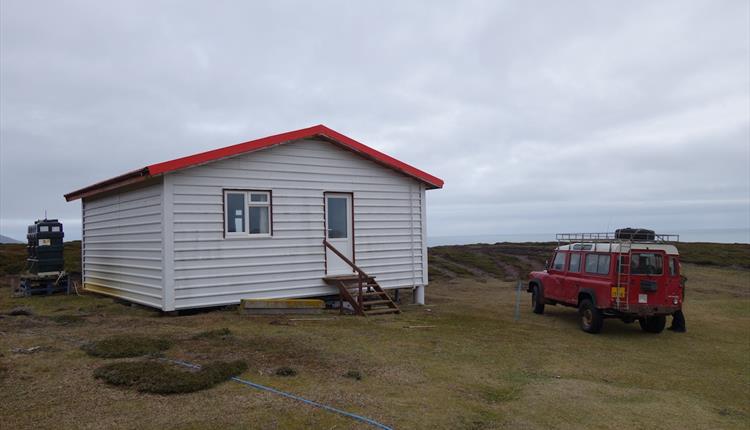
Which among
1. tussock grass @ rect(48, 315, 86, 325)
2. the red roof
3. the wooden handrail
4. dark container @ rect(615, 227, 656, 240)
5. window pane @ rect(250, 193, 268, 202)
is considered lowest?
tussock grass @ rect(48, 315, 86, 325)

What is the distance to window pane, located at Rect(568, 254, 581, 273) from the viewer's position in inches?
526

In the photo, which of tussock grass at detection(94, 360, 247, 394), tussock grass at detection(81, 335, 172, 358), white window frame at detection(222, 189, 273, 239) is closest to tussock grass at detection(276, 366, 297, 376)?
tussock grass at detection(94, 360, 247, 394)

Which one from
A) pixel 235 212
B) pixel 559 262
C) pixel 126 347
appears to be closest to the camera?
pixel 126 347

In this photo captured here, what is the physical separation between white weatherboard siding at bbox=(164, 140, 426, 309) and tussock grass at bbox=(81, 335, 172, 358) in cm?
338

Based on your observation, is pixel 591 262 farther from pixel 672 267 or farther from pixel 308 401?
pixel 308 401

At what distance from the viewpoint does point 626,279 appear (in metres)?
11.6

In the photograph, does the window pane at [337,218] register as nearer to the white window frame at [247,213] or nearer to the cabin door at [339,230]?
the cabin door at [339,230]

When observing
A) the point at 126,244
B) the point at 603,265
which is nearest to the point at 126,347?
the point at 126,244

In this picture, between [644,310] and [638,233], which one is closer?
[644,310]

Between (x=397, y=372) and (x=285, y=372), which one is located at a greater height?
(x=285, y=372)

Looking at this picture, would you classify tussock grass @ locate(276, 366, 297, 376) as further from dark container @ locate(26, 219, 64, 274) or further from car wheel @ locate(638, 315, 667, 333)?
dark container @ locate(26, 219, 64, 274)

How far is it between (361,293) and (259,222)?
9.77 feet

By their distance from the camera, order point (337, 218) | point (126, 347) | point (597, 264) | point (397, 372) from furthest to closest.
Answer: point (337, 218)
point (597, 264)
point (126, 347)
point (397, 372)

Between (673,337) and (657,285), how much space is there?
65.9 inches
